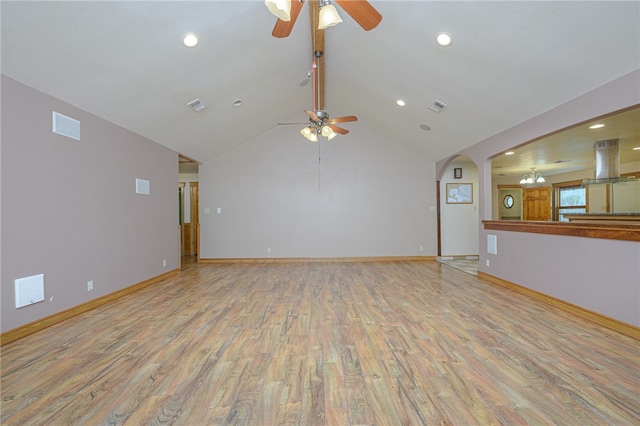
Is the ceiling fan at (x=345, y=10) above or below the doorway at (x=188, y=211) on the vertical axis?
above

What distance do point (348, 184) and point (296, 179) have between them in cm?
130

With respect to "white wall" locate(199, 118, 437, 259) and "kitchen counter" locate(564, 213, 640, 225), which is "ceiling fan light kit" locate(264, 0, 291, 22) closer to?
"kitchen counter" locate(564, 213, 640, 225)

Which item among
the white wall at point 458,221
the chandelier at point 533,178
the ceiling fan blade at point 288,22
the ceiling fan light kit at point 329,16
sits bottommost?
the white wall at point 458,221

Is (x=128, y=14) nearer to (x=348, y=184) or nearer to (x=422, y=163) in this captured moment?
(x=348, y=184)

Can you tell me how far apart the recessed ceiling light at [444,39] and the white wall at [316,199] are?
3852 mm

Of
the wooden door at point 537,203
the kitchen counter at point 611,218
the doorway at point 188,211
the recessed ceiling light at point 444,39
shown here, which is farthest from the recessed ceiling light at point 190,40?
the wooden door at point 537,203

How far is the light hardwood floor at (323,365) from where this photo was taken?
162cm

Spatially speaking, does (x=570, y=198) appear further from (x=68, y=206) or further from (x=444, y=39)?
(x=68, y=206)

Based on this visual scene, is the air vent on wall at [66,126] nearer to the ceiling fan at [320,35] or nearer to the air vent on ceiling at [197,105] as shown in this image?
the air vent on ceiling at [197,105]

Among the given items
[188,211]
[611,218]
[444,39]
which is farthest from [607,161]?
[188,211]

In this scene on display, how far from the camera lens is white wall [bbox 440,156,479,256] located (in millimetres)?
7250

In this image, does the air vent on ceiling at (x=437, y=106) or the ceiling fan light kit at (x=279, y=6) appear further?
the air vent on ceiling at (x=437, y=106)

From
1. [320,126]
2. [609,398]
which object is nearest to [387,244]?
[320,126]

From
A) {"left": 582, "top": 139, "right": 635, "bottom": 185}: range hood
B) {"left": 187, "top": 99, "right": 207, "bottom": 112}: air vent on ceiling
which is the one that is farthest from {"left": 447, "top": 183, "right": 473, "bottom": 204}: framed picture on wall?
{"left": 187, "top": 99, "right": 207, "bottom": 112}: air vent on ceiling
